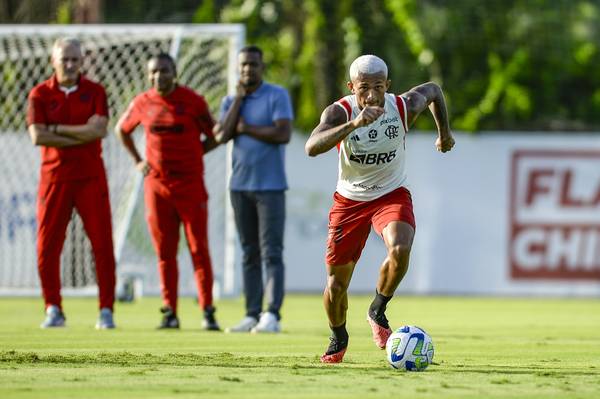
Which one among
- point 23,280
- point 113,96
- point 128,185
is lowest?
point 23,280

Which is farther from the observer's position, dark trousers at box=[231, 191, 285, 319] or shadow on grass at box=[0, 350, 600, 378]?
dark trousers at box=[231, 191, 285, 319]

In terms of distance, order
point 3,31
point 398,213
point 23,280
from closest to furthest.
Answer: point 398,213 → point 3,31 → point 23,280

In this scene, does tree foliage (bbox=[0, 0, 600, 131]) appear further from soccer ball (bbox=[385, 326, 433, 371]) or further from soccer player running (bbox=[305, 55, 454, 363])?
soccer ball (bbox=[385, 326, 433, 371])

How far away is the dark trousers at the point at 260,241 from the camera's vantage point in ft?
38.7

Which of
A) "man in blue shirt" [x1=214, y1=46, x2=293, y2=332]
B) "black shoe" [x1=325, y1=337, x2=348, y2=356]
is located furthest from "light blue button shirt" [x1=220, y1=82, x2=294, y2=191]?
"black shoe" [x1=325, y1=337, x2=348, y2=356]

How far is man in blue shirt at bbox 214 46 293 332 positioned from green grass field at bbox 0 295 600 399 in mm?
548

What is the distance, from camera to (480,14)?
2386 centimetres

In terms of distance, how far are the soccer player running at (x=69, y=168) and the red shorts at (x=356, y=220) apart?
327 centimetres

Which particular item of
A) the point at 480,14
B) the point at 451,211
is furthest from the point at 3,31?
the point at 480,14

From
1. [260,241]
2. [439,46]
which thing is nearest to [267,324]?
[260,241]

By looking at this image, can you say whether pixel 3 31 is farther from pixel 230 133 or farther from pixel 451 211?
pixel 451 211

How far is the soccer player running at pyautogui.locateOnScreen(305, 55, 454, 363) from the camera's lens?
8719mm

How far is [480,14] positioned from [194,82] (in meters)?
8.46

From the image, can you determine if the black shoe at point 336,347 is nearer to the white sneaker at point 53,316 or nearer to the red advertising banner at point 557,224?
the white sneaker at point 53,316
